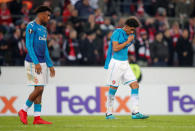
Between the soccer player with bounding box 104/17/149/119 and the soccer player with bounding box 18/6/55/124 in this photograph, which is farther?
the soccer player with bounding box 104/17/149/119

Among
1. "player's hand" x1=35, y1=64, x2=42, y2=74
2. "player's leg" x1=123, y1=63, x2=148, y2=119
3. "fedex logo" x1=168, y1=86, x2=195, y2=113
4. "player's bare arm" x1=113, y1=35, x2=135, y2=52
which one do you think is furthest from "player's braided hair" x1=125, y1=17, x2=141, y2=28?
"fedex logo" x1=168, y1=86, x2=195, y2=113

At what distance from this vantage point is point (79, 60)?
17125mm

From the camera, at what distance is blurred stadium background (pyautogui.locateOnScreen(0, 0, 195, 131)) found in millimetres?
15125

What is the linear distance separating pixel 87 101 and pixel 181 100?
10.1 ft

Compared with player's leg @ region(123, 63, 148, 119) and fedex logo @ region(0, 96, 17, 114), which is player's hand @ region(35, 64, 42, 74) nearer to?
player's leg @ region(123, 63, 148, 119)

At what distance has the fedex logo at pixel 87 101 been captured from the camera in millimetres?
15000

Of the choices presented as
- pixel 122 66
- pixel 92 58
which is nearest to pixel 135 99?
pixel 122 66

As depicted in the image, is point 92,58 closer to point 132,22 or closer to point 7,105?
point 7,105

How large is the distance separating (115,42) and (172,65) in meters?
7.65

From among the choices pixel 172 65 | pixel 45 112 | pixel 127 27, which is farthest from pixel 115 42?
pixel 172 65

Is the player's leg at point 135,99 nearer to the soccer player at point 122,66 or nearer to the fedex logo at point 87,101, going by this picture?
the soccer player at point 122,66

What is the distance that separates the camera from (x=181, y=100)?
607 inches

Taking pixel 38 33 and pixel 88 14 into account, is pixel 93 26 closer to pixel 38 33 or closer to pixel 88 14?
pixel 88 14

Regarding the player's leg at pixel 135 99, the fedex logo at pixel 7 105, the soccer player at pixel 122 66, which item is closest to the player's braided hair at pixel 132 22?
the soccer player at pixel 122 66
